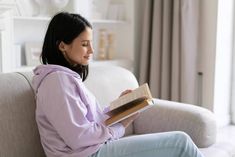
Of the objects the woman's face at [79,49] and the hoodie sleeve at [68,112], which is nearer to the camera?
the hoodie sleeve at [68,112]

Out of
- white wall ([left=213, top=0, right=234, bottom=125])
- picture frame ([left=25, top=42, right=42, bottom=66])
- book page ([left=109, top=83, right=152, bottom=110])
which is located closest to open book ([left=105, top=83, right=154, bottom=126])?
book page ([left=109, top=83, right=152, bottom=110])

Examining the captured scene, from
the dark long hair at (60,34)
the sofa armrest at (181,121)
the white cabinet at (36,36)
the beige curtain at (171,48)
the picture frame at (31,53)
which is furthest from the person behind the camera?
the beige curtain at (171,48)

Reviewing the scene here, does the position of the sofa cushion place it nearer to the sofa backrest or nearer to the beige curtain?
the sofa backrest

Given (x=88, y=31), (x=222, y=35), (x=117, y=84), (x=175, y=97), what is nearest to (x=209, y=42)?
(x=222, y=35)

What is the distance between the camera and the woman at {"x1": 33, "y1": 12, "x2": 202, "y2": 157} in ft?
4.93

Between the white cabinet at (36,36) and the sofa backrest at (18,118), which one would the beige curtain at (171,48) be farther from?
the sofa backrest at (18,118)

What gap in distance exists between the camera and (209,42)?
3414mm

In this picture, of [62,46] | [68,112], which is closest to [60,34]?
[62,46]

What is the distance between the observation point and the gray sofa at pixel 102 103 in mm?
1716

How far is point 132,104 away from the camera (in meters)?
1.65

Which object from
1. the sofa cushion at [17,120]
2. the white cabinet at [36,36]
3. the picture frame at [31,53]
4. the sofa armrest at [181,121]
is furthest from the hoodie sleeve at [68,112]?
the picture frame at [31,53]

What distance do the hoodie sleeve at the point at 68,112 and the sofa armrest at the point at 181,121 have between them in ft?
2.41

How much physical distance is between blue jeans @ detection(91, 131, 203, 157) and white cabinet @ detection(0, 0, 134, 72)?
1.28m

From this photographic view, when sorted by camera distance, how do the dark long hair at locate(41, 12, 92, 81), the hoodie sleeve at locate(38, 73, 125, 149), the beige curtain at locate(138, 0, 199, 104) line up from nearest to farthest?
1. the hoodie sleeve at locate(38, 73, 125, 149)
2. the dark long hair at locate(41, 12, 92, 81)
3. the beige curtain at locate(138, 0, 199, 104)
